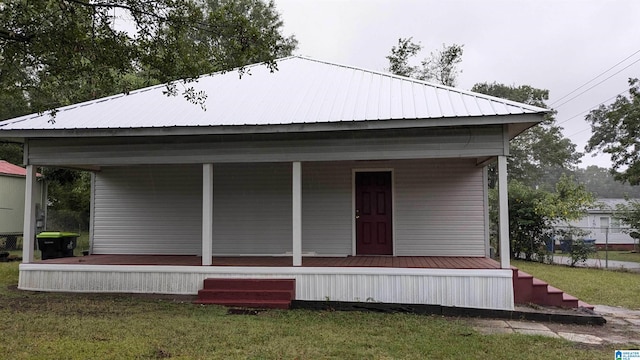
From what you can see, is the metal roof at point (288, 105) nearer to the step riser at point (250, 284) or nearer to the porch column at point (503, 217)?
the porch column at point (503, 217)

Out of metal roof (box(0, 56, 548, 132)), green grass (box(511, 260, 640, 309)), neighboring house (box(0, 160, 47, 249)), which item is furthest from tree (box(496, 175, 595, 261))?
neighboring house (box(0, 160, 47, 249))

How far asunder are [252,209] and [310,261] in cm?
206

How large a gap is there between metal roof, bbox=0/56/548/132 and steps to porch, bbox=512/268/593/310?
2.83 meters

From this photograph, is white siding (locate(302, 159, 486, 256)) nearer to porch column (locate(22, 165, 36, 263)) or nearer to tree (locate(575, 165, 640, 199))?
porch column (locate(22, 165, 36, 263))

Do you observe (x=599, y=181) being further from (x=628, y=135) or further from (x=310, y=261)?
(x=310, y=261)

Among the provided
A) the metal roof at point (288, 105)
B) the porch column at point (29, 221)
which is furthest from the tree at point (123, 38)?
the porch column at point (29, 221)

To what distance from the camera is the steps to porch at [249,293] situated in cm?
711

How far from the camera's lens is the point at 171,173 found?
1012 cm

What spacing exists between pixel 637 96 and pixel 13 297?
22450 millimetres

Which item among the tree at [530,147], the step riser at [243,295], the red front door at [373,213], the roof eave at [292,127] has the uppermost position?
the tree at [530,147]

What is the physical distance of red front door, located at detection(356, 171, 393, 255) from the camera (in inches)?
375

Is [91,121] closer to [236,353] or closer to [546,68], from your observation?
[236,353]

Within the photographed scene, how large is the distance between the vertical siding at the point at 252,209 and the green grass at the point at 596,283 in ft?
20.5

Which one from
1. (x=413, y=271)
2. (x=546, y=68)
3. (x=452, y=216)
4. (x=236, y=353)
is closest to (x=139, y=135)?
(x=236, y=353)
